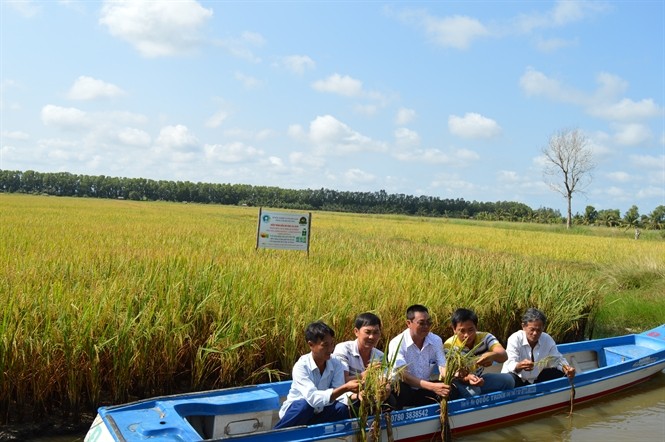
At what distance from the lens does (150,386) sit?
5.32 m

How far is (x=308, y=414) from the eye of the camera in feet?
14.1

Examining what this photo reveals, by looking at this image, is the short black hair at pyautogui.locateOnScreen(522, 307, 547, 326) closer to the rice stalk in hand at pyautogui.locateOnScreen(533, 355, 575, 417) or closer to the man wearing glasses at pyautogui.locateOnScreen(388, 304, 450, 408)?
the rice stalk in hand at pyautogui.locateOnScreen(533, 355, 575, 417)

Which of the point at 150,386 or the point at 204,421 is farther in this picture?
the point at 150,386

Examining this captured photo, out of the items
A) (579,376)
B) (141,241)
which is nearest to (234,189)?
(141,241)

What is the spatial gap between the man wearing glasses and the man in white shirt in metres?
1.12

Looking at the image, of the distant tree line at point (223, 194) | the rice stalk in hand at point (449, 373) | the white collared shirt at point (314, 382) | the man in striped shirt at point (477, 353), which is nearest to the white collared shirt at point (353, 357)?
the white collared shirt at point (314, 382)

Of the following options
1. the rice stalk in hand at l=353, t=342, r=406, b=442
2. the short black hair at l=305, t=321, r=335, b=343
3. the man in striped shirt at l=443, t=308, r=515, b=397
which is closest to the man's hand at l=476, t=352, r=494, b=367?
the man in striped shirt at l=443, t=308, r=515, b=397

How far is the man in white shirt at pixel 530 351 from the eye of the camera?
19.1ft

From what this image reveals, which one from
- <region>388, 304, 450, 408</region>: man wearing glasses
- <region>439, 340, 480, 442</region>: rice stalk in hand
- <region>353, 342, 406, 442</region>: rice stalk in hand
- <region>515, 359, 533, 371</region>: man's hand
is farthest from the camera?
<region>515, 359, 533, 371</region>: man's hand

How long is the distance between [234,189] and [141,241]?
283 ft

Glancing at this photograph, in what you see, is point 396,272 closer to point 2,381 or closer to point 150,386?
point 150,386

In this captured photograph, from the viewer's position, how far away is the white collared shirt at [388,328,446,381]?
5145mm

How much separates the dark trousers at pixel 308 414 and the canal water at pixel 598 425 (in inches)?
53.0

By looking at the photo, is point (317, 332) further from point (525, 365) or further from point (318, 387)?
point (525, 365)
